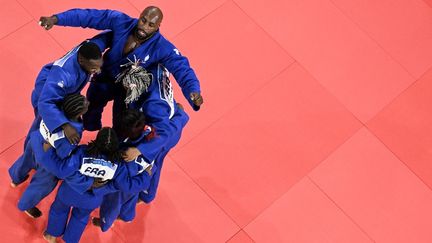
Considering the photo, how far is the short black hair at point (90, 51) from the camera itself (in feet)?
13.4

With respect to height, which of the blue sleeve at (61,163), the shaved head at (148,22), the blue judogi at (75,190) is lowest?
the blue judogi at (75,190)

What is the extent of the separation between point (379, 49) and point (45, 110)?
12.8ft

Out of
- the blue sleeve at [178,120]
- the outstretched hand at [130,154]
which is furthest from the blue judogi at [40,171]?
the blue sleeve at [178,120]

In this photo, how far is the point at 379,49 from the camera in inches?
260

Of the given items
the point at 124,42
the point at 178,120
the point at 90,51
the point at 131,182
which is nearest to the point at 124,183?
the point at 131,182

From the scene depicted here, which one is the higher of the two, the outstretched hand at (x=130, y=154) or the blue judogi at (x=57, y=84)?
the blue judogi at (x=57, y=84)

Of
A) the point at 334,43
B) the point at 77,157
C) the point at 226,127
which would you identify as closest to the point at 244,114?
the point at 226,127

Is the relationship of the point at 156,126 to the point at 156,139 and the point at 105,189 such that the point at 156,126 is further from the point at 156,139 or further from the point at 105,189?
the point at 105,189

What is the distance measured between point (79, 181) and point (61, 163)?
17 cm

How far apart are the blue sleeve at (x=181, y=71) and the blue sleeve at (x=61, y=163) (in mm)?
914

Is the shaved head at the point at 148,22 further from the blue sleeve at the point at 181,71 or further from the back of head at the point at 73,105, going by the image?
the back of head at the point at 73,105

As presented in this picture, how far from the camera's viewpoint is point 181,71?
4.46m

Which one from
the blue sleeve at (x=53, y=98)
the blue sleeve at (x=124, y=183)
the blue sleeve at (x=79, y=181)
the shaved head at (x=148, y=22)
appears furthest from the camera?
the shaved head at (x=148, y=22)

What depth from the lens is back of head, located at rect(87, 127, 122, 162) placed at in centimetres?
394
